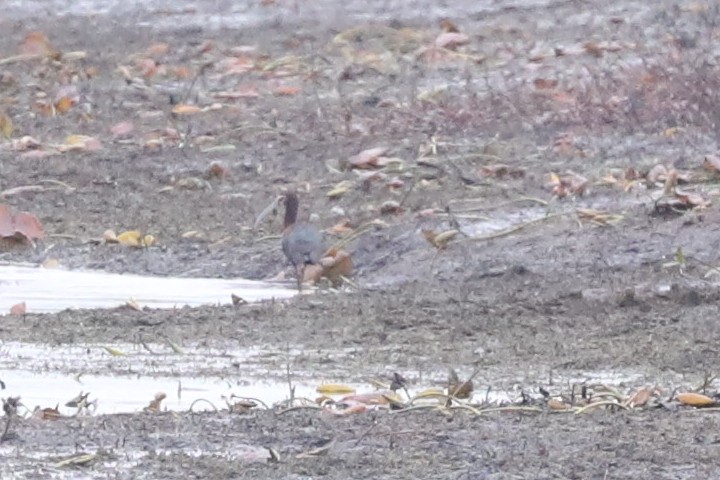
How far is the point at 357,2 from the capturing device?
72.5 ft

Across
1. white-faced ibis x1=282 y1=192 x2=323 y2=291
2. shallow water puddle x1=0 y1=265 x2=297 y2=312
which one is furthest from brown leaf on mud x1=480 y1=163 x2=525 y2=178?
white-faced ibis x1=282 y1=192 x2=323 y2=291

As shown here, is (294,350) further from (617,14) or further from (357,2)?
(357,2)

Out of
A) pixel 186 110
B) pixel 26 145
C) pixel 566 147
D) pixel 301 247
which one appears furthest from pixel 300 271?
pixel 186 110

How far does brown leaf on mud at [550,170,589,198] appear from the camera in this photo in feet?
39.6

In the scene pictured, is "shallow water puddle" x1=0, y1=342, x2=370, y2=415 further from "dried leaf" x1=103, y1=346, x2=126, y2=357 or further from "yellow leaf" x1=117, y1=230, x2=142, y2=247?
"yellow leaf" x1=117, y1=230, x2=142, y2=247

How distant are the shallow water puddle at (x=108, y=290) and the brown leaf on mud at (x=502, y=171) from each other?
234 centimetres

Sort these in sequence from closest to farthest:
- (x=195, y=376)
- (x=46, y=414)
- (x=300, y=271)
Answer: (x=46, y=414)
(x=195, y=376)
(x=300, y=271)

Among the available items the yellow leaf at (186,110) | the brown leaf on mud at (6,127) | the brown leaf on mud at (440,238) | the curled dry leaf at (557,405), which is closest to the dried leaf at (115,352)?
the curled dry leaf at (557,405)

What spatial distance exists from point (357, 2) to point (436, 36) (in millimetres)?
2638

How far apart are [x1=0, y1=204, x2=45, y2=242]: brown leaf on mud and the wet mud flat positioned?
99 millimetres

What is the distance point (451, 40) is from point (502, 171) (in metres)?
5.72

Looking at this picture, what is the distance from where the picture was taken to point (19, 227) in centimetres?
1205

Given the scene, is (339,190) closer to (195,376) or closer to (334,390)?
(195,376)

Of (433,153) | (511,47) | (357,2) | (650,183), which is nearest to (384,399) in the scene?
(650,183)
